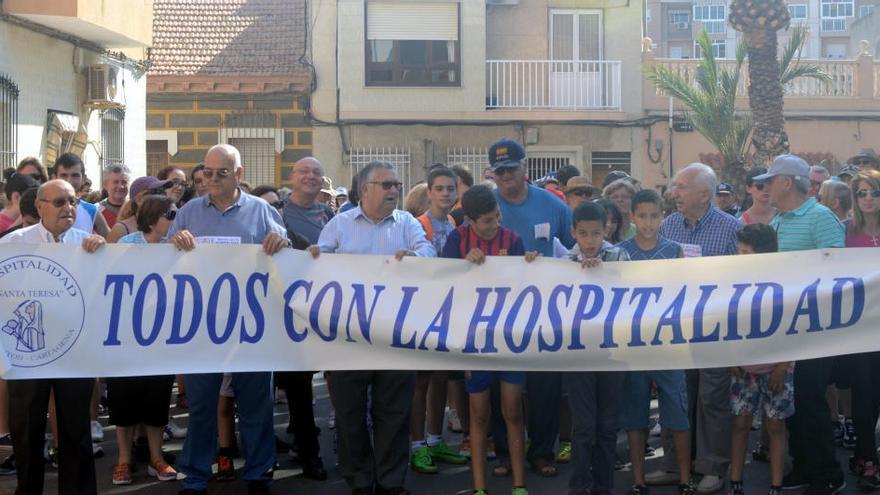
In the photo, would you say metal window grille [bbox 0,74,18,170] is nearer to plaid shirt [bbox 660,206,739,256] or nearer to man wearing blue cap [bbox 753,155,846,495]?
plaid shirt [bbox 660,206,739,256]

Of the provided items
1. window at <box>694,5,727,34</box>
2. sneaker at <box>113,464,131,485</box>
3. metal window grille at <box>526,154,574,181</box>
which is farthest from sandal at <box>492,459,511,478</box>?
window at <box>694,5,727,34</box>

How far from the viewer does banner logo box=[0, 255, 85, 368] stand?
6.50m

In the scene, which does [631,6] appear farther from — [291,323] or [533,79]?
[291,323]

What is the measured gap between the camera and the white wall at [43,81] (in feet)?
48.9

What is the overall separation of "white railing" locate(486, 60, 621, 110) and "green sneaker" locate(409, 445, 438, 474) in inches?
743

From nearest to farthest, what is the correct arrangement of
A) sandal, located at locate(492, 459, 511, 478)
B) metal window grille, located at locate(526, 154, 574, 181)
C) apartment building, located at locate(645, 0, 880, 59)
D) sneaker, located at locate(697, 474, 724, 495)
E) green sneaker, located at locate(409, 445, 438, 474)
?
sneaker, located at locate(697, 474, 724, 495)
sandal, located at locate(492, 459, 511, 478)
green sneaker, located at locate(409, 445, 438, 474)
metal window grille, located at locate(526, 154, 574, 181)
apartment building, located at locate(645, 0, 880, 59)

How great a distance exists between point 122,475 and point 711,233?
13.5 ft

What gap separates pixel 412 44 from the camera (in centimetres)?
2588

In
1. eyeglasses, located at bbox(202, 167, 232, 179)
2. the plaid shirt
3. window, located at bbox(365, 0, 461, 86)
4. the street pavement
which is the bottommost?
the street pavement

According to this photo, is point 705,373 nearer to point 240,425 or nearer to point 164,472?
point 240,425

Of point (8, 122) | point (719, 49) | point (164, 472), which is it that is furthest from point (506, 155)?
point (719, 49)

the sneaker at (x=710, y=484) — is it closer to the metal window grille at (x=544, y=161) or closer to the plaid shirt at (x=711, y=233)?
the plaid shirt at (x=711, y=233)

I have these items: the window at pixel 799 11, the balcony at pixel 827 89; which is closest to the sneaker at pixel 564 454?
the balcony at pixel 827 89

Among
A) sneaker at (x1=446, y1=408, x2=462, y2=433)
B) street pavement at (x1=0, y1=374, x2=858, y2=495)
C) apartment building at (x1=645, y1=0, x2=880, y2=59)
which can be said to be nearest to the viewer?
street pavement at (x1=0, y1=374, x2=858, y2=495)
